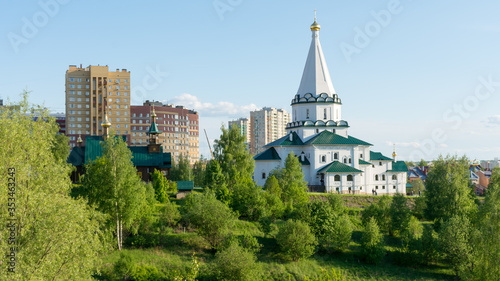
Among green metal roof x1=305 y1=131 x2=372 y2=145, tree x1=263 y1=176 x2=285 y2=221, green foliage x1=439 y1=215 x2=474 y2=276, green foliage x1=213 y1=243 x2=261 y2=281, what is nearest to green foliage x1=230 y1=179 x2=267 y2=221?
tree x1=263 y1=176 x2=285 y2=221

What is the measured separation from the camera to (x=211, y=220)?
27.3 metres

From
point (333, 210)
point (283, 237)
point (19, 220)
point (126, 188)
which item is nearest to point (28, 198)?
point (19, 220)

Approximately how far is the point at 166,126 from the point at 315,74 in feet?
131

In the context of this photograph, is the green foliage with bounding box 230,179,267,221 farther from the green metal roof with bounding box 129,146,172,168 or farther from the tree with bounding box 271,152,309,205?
the green metal roof with bounding box 129,146,172,168

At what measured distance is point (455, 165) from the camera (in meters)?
35.7

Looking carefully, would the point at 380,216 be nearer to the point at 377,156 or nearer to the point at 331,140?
the point at 331,140

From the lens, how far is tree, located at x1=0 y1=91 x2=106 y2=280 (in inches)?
579

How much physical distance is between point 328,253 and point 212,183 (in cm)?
1004

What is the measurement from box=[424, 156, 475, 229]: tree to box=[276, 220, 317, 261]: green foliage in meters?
11.6

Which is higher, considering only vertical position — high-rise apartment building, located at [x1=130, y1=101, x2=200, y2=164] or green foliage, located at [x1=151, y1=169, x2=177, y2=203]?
high-rise apartment building, located at [x1=130, y1=101, x2=200, y2=164]

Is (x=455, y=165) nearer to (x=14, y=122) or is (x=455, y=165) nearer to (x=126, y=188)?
(x=126, y=188)

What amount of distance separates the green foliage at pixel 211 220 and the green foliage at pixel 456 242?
13968 millimetres

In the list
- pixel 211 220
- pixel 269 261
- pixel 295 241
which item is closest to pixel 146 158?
pixel 211 220

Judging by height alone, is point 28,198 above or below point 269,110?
below
